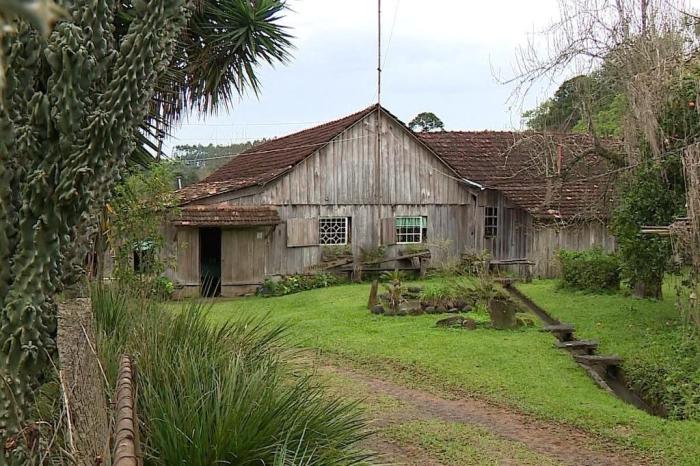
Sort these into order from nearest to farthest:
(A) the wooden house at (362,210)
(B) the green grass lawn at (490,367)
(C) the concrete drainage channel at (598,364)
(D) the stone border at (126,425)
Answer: (D) the stone border at (126,425), (B) the green grass lawn at (490,367), (C) the concrete drainage channel at (598,364), (A) the wooden house at (362,210)

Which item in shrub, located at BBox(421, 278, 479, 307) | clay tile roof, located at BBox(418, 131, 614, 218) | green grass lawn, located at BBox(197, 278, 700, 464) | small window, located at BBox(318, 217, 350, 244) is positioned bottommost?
green grass lawn, located at BBox(197, 278, 700, 464)

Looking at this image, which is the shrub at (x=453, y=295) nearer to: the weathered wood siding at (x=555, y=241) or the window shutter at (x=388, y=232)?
the window shutter at (x=388, y=232)

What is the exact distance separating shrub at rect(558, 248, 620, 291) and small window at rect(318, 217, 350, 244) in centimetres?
688

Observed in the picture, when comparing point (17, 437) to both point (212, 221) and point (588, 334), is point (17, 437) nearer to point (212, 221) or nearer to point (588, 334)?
point (588, 334)

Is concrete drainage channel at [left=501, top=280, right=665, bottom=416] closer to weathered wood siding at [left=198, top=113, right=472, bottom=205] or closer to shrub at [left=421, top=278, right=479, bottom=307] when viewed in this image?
shrub at [left=421, top=278, right=479, bottom=307]

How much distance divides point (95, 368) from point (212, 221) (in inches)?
614

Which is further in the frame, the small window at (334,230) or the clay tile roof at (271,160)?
the small window at (334,230)

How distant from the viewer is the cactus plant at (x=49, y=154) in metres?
3.54

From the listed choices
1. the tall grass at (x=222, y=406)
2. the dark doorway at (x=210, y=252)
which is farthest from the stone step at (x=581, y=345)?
Result: the dark doorway at (x=210, y=252)

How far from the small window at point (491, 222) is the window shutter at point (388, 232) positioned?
345cm

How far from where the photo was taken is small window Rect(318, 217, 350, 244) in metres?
21.2

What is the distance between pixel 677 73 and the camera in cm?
971

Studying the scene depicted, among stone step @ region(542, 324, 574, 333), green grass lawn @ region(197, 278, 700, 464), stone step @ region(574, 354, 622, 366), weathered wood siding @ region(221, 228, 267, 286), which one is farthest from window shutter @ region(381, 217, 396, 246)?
stone step @ region(574, 354, 622, 366)

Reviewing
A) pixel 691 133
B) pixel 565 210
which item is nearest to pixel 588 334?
pixel 691 133
